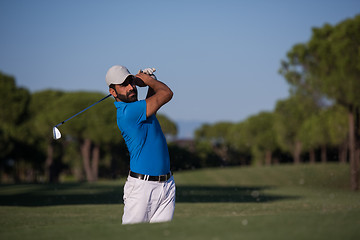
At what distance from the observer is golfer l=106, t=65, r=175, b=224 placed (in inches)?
258

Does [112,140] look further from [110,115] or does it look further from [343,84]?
[343,84]

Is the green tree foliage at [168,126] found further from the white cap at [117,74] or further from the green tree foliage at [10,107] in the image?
the white cap at [117,74]

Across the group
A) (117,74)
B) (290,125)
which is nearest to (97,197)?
(117,74)

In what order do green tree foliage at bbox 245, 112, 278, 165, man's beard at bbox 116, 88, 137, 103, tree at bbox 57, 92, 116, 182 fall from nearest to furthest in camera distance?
man's beard at bbox 116, 88, 137, 103
tree at bbox 57, 92, 116, 182
green tree foliage at bbox 245, 112, 278, 165

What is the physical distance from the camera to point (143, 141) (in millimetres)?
6602

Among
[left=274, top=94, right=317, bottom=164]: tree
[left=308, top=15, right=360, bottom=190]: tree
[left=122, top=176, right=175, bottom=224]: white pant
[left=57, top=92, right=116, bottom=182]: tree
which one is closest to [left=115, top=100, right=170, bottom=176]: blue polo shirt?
[left=122, top=176, right=175, bottom=224]: white pant

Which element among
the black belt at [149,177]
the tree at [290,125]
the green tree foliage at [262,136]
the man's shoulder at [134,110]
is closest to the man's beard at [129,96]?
the man's shoulder at [134,110]

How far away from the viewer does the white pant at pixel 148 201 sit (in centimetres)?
656

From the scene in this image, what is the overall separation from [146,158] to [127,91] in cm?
89

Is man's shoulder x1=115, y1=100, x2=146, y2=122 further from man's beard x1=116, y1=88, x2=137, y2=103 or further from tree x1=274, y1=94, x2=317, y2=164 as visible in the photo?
tree x1=274, y1=94, x2=317, y2=164

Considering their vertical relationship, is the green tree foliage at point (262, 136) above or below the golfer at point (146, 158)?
above

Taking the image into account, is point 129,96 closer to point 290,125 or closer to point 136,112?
point 136,112

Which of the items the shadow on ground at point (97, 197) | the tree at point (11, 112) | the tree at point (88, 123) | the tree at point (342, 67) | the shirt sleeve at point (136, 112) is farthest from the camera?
the tree at point (88, 123)

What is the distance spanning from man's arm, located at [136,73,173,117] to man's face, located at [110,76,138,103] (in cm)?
16
